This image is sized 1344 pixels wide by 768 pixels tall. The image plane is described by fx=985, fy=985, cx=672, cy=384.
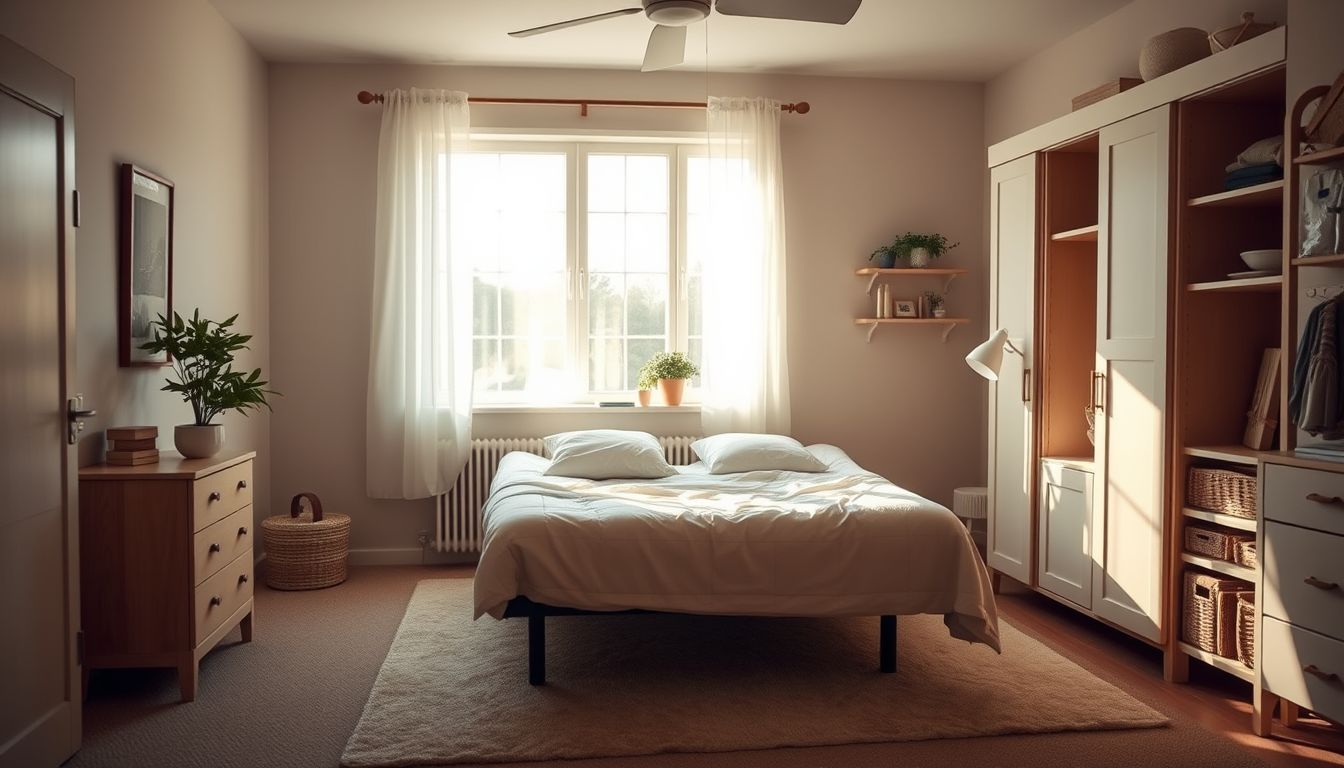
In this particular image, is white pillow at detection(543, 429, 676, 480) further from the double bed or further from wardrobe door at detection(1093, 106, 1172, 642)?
wardrobe door at detection(1093, 106, 1172, 642)

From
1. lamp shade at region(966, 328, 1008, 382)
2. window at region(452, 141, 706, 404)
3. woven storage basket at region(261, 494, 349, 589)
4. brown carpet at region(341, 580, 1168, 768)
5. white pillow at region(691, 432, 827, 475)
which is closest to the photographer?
brown carpet at region(341, 580, 1168, 768)

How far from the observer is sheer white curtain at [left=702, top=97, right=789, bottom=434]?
5.27 meters

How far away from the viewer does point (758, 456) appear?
4.59 metres

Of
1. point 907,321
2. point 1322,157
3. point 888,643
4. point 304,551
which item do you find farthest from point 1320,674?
point 304,551

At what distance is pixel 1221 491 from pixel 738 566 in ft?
5.42

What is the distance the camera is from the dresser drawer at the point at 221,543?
3.19m

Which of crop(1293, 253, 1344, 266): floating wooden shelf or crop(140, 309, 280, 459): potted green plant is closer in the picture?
crop(1293, 253, 1344, 266): floating wooden shelf

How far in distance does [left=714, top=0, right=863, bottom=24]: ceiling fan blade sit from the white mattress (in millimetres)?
1708

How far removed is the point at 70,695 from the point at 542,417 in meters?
2.89

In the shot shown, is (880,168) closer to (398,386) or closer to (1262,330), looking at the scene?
(1262,330)

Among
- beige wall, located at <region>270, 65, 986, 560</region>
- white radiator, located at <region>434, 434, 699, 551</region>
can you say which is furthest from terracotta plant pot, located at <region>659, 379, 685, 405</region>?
white radiator, located at <region>434, 434, 699, 551</region>

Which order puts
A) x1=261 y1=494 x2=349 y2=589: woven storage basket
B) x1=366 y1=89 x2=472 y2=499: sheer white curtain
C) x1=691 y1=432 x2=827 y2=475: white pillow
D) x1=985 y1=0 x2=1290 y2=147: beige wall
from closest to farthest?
x1=985 y1=0 x2=1290 y2=147: beige wall < x1=691 y1=432 x2=827 y2=475: white pillow < x1=261 y1=494 x2=349 y2=589: woven storage basket < x1=366 y1=89 x2=472 y2=499: sheer white curtain

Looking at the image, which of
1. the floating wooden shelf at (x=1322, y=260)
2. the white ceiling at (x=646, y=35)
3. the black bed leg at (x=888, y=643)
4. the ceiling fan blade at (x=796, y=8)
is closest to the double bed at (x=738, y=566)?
the black bed leg at (x=888, y=643)

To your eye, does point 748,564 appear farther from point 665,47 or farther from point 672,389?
point 672,389
